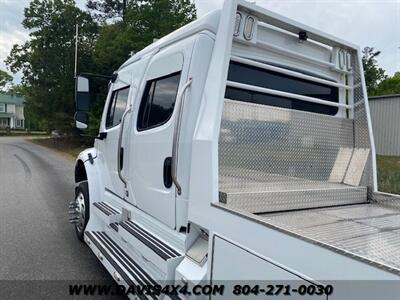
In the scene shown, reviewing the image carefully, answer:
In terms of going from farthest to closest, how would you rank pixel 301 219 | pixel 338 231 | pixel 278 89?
pixel 278 89, pixel 301 219, pixel 338 231

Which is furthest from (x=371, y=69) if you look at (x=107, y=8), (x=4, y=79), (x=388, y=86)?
(x=4, y=79)

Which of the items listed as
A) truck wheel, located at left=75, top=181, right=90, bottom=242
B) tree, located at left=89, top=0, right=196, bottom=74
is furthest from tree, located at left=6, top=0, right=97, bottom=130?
truck wheel, located at left=75, top=181, right=90, bottom=242

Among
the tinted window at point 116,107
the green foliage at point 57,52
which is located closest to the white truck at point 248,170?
the tinted window at point 116,107

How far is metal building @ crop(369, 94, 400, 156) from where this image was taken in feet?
64.5

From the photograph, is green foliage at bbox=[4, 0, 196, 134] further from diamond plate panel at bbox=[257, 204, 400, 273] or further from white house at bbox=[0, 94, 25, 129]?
white house at bbox=[0, 94, 25, 129]

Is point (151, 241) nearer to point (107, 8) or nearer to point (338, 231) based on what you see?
point (338, 231)

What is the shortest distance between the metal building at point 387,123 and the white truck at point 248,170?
18427 mm

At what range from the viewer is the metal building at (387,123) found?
1967cm

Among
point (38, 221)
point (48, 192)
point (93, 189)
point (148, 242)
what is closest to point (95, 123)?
point (48, 192)

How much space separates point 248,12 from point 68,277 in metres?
3.51

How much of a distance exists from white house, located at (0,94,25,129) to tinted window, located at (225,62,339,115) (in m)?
81.2

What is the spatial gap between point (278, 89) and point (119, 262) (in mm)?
2195

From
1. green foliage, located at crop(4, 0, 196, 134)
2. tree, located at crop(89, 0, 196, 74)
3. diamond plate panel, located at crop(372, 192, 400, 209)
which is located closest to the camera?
diamond plate panel, located at crop(372, 192, 400, 209)

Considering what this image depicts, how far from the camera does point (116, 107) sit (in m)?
4.49
